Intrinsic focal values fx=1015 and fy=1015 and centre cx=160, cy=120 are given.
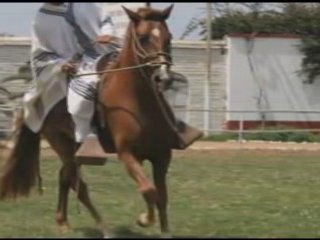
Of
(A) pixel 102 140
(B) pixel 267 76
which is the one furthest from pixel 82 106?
(B) pixel 267 76

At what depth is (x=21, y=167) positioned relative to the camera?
987cm

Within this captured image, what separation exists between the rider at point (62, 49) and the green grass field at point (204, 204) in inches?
45.6

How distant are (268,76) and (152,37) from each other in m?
27.7

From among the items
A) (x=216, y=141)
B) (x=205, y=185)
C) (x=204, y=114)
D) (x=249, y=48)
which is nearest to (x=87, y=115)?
(x=205, y=185)

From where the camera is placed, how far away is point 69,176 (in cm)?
971

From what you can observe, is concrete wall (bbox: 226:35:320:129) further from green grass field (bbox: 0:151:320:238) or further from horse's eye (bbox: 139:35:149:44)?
horse's eye (bbox: 139:35:149:44)

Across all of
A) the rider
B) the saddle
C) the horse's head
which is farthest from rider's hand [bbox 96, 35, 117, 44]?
the horse's head

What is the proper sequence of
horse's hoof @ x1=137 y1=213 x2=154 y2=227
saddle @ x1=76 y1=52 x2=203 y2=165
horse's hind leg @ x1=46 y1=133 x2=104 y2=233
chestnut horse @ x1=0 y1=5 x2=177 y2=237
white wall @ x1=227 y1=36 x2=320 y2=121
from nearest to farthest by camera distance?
1. chestnut horse @ x1=0 y1=5 x2=177 y2=237
2. saddle @ x1=76 y1=52 x2=203 y2=165
3. horse's hoof @ x1=137 y1=213 x2=154 y2=227
4. horse's hind leg @ x1=46 y1=133 x2=104 y2=233
5. white wall @ x1=227 y1=36 x2=320 y2=121

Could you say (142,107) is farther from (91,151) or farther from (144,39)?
(91,151)

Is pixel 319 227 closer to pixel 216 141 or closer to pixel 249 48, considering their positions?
pixel 216 141

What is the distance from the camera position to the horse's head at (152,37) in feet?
26.6

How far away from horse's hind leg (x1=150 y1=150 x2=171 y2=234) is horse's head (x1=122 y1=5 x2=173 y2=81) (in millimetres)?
775

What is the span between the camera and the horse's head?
8117 millimetres

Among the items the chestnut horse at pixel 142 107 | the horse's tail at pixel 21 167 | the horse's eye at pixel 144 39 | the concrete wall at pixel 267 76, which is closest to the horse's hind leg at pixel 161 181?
the chestnut horse at pixel 142 107
